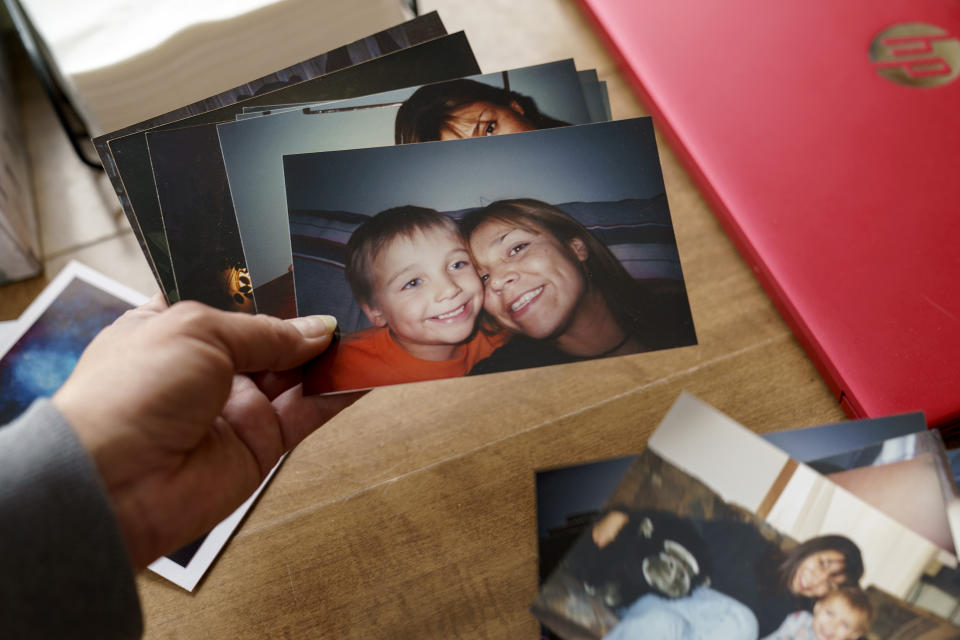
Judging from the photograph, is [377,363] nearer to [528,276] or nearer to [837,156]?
[528,276]

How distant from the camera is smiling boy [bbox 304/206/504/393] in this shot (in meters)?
0.60

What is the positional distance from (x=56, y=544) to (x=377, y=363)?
0.85ft

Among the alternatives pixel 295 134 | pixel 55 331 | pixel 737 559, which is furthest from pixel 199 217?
pixel 737 559

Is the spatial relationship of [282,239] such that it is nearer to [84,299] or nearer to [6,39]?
[84,299]

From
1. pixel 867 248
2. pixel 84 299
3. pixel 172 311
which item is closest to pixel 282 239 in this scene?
pixel 172 311

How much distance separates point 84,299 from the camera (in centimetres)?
76

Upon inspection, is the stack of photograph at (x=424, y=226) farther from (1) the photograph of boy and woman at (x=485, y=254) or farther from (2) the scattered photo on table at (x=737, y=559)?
(2) the scattered photo on table at (x=737, y=559)

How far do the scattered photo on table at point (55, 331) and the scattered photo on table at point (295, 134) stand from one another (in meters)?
0.20

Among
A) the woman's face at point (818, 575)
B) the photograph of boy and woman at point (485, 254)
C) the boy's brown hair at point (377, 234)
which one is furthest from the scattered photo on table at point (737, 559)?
the boy's brown hair at point (377, 234)

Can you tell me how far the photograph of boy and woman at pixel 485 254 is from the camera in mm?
603

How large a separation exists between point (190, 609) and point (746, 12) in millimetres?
818

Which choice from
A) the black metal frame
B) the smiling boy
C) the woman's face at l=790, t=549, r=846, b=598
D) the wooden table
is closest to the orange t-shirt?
the smiling boy

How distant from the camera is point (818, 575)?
54cm

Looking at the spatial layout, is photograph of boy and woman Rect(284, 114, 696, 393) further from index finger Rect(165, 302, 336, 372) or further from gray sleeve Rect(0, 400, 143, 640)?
gray sleeve Rect(0, 400, 143, 640)
